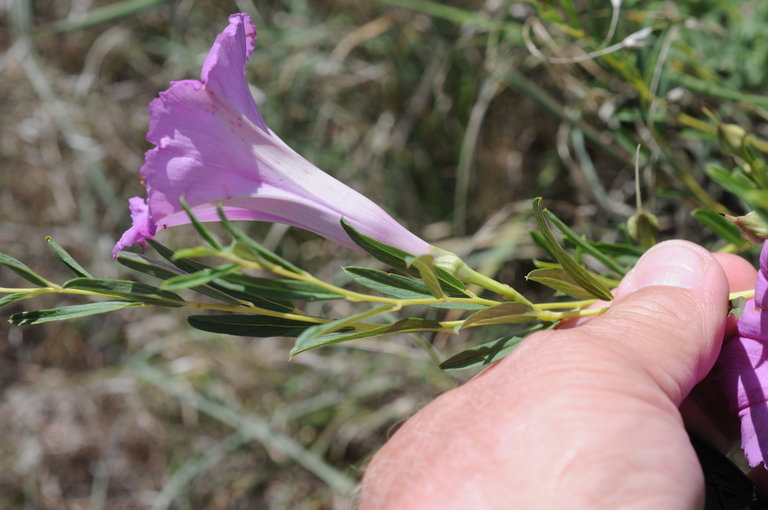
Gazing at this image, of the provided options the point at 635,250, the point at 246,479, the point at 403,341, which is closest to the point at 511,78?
the point at 635,250

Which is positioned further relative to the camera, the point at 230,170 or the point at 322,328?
the point at 230,170

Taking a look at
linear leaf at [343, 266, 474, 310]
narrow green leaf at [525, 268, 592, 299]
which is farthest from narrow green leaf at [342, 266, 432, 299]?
narrow green leaf at [525, 268, 592, 299]

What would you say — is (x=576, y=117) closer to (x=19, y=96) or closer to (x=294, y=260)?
(x=294, y=260)

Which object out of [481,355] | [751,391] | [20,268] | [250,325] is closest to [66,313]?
[20,268]

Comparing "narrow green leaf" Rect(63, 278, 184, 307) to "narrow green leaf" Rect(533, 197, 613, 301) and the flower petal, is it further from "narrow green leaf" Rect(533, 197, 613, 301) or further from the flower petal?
"narrow green leaf" Rect(533, 197, 613, 301)

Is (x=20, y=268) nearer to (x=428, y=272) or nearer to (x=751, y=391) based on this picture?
(x=428, y=272)

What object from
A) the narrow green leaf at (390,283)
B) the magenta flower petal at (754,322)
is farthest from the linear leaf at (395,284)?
the magenta flower petal at (754,322)
